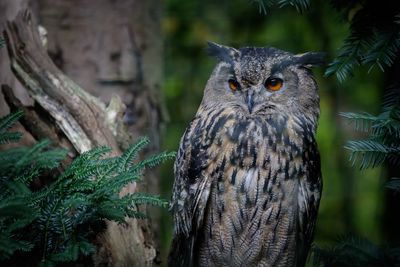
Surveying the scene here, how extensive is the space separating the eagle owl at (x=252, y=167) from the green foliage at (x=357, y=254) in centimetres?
45

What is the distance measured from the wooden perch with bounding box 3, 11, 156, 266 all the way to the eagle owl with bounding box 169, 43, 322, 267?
0.30 metres

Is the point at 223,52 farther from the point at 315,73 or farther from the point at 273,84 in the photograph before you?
the point at 315,73

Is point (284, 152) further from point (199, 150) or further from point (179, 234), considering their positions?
point (179, 234)

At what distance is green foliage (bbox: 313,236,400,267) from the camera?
230 cm

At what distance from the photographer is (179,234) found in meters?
3.03

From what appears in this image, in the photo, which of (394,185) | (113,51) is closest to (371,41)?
(394,185)

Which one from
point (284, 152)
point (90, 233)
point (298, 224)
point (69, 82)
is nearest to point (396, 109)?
point (284, 152)

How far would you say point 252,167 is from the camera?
280 cm

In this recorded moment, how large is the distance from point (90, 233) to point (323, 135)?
9.86 ft

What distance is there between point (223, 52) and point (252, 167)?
628 millimetres

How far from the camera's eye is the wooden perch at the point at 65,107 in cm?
283

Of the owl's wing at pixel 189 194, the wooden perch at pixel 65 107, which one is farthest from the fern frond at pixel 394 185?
the wooden perch at pixel 65 107

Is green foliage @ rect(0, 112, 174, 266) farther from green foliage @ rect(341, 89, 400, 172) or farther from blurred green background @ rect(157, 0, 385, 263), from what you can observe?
blurred green background @ rect(157, 0, 385, 263)

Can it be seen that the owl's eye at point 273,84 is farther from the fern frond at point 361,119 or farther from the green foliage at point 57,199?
the green foliage at point 57,199
